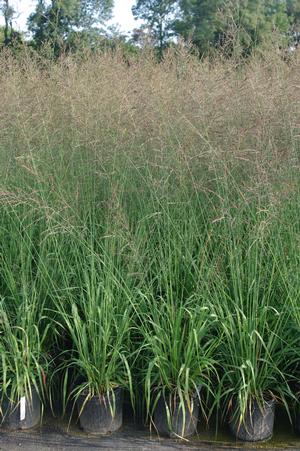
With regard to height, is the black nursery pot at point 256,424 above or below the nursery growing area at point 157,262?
below

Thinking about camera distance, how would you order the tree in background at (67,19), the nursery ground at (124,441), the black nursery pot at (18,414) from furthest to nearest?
the tree in background at (67,19) → the black nursery pot at (18,414) → the nursery ground at (124,441)

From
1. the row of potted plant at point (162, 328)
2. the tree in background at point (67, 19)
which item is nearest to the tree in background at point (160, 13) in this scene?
the tree in background at point (67, 19)

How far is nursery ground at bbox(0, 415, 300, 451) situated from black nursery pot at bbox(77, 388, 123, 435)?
39 millimetres

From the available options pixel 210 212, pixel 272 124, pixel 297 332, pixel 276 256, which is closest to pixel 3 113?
pixel 210 212

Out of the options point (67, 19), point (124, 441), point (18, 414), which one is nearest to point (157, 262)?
point (124, 441)

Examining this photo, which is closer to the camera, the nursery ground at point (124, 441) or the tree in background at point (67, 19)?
the nursery ground at point (124, 441)

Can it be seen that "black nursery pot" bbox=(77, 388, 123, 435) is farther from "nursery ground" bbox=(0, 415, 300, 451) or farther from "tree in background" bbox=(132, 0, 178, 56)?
"tree in background" bbox=(132, 0, 178, 56)

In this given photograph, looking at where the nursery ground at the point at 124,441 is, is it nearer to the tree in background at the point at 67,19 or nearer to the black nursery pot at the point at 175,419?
the black nursery pot at the point at 175,419

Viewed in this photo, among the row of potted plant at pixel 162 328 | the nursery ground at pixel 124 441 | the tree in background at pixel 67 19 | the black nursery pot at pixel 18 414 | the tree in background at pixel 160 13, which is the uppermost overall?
the tree in background at pixel 160 13

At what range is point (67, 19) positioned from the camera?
585 centimetres

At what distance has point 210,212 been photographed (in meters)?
2.95

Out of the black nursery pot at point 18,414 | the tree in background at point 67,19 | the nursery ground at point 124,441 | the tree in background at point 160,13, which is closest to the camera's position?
the nursery ground at point 124,441

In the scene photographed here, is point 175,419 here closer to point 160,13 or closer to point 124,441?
point 124,441

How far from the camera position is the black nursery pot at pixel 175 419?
2.49 meters
